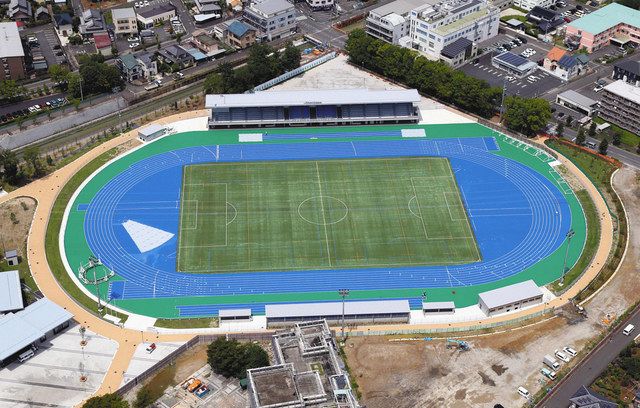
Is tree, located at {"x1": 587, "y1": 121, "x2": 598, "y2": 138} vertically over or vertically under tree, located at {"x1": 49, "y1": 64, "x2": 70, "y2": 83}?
under

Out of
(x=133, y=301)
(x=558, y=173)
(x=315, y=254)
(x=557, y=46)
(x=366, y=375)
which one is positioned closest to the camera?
(x=366, y=375)

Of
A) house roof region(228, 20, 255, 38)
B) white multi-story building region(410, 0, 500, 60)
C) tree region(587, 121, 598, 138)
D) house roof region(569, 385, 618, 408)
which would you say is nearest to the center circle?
house roof region(569, 385, 618, 408)

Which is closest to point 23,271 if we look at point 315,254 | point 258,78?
point 315,254

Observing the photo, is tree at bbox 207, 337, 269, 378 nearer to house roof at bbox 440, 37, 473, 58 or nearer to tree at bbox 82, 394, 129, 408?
tree at bbox 82, 394, 129, 408

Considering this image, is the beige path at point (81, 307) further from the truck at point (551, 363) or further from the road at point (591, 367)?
the truck at point (551, 363)

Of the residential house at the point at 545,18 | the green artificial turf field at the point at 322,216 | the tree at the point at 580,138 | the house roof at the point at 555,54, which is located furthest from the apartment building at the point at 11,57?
the residential house at the point at 545,18

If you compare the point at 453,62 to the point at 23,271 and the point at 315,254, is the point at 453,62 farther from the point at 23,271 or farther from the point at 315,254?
the point at 23,271
